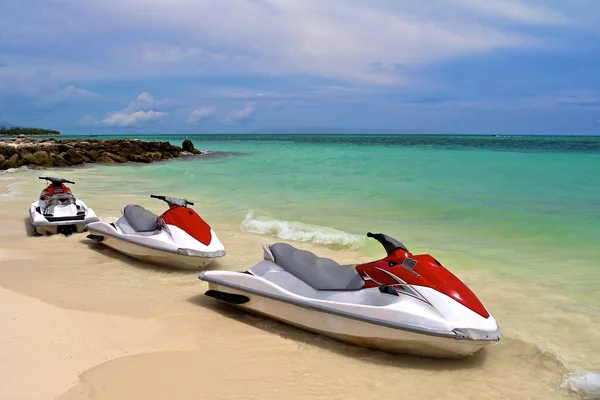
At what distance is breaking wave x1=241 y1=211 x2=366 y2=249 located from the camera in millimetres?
8594

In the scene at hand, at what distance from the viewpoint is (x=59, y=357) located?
4.03 metres

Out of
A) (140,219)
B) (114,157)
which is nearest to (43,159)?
(114,157)

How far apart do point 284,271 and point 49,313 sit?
7.42 feet

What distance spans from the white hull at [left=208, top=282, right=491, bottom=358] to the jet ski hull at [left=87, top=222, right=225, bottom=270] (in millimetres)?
1619

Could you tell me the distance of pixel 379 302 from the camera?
14.3 feet

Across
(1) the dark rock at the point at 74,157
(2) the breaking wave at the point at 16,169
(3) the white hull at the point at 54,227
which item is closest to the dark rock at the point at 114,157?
(1) the dark rock at the point at 74,157

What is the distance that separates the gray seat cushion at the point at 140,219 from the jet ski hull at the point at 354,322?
91.0 inches

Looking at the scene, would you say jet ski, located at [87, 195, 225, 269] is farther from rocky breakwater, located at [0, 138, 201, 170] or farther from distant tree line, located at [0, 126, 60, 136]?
distant tree line, located at [0, 126, 60, 136]

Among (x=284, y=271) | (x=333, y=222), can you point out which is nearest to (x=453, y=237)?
(x=333, y=222)

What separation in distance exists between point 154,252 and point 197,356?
8.77 feet

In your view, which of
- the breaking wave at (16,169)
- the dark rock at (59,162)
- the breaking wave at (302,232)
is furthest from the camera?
the dark rock at (59,162)

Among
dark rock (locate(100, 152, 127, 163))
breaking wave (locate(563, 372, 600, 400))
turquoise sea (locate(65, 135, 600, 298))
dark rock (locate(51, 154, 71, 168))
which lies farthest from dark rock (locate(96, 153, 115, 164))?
breaking wave (locate(563, 372, 600, 400))

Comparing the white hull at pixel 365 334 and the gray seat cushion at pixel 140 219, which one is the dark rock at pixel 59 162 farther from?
the white hull at pixel 365 334

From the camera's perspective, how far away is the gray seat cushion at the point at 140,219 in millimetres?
7116
